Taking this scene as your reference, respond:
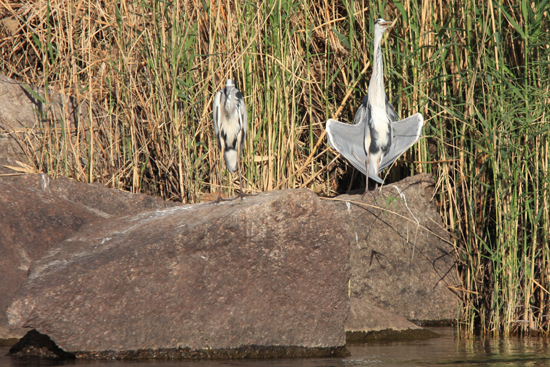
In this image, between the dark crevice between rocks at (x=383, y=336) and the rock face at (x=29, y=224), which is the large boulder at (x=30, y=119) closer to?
the rock face at (x=29, y=224)

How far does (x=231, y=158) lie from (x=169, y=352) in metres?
1.36

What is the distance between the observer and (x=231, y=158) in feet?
12.0

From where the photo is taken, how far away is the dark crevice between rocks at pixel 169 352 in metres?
2.61

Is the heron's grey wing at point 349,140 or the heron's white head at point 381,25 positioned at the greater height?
the heron's white head at point 381,25

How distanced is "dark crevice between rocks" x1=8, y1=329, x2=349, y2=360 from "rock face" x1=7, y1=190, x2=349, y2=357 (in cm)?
2

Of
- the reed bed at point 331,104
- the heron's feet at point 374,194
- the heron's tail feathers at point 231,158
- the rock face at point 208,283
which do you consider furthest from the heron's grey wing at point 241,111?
the heron's feet at point 374,194

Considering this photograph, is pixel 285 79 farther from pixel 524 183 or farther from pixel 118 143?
pixel 524 183

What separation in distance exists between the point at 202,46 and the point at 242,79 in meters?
0.45

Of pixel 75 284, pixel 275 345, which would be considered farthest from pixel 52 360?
pixel 275 345

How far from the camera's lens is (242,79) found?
4.16 m

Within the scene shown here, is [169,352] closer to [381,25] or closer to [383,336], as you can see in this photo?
[383,336]

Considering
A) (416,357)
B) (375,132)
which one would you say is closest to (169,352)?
(416,357)

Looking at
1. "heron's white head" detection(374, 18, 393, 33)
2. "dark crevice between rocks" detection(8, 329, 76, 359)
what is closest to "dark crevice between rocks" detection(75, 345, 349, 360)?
"dark crevice between rocks" detection(8, 329, 76, 359)

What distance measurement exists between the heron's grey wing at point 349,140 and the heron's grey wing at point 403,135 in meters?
0.18
